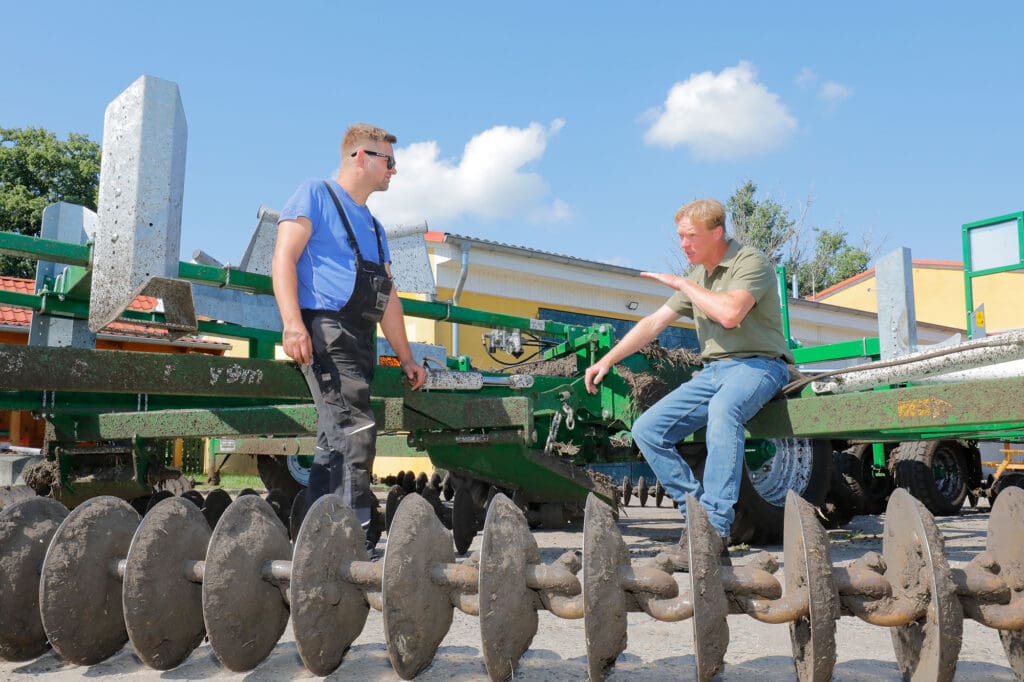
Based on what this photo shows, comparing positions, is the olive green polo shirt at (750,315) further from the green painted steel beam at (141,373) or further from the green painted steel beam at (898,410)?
the green painted steel beam at (141,373)

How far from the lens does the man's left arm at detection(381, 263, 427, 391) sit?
3.77 metres

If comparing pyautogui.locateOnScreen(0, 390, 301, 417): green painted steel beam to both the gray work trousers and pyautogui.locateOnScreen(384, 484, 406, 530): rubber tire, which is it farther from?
the gray work trousers

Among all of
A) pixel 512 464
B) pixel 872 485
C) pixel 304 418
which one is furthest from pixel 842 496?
pixel 304 418

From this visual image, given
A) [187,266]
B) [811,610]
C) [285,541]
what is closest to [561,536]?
[187,266]

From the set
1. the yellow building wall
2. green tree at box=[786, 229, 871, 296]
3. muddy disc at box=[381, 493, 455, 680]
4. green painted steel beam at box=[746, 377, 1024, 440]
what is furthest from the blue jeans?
green tree at box=[786, 229, 871, 296]

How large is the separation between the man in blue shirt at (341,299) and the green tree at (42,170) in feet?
92.7

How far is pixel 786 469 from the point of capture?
19.1 ft

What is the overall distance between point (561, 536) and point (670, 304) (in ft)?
7.96

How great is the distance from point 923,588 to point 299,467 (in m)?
6.47

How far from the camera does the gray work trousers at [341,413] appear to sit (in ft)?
10.2

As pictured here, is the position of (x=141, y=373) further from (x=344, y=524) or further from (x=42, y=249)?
(x=42, y=249)

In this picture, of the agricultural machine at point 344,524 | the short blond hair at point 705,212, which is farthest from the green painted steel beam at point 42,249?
the short blond hair at point 705,212

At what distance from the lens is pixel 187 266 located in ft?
14.5

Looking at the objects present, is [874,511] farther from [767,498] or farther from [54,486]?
[54,486]
